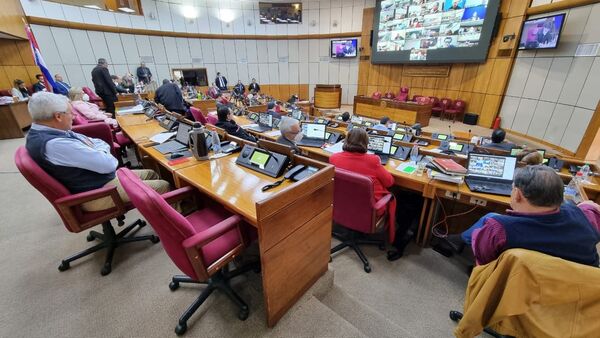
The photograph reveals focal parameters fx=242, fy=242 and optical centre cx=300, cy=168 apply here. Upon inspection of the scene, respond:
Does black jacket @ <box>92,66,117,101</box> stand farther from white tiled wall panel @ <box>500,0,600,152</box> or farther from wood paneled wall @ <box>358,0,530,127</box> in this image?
white tiled wall panel @ <box>500,0,600,152</box>

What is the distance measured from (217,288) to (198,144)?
4.07 ft

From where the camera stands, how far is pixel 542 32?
5.77 m

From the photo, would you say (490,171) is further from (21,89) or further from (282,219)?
(21,89)

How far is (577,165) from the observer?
8.36 feet

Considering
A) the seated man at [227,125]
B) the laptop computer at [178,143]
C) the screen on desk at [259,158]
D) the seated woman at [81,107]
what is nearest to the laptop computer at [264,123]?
the seated man at [227,125]

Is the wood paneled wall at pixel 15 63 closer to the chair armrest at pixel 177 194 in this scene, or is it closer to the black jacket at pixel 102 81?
the black jacket at pixel 102 81

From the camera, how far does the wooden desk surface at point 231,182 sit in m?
1.50

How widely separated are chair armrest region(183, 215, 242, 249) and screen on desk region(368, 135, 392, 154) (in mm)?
2084

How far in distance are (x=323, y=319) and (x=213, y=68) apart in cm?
1231

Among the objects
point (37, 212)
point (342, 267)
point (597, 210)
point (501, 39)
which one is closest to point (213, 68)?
point (37, 212)

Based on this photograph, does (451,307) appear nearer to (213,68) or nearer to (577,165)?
(577,165)

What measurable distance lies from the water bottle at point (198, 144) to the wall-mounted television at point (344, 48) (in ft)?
35.8

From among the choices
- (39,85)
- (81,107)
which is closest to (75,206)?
(81,107)

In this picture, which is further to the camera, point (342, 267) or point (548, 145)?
point (548, 145)
